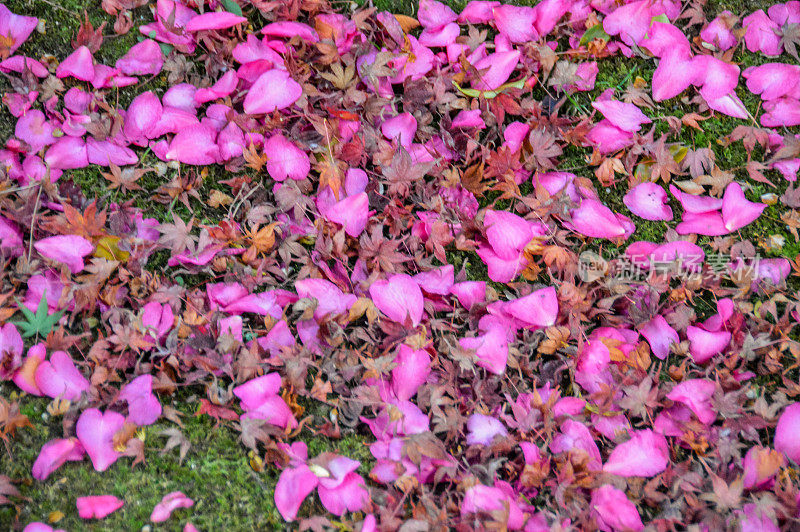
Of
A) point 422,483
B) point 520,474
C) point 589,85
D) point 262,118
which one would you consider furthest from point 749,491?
point 262,118

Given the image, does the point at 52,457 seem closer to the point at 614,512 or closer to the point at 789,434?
the point at 614,512

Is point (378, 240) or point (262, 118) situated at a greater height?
point (262, 118)

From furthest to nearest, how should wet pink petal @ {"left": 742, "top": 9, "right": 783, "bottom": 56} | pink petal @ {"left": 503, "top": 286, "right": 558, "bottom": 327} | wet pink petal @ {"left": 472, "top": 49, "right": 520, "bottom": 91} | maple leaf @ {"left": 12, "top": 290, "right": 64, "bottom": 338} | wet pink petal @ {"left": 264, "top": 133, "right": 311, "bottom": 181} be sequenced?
1. wet pink petal @ {"left": 742, "top": 9, "right": 783, "bottom": 56}
2. wet pink petal @ {"left": 472, "top": 49, "right": 520, "bottom": 91}
3. wet pink petal @ {"left": 264, "top": 133, "right": 311, "bottom": 181}
4. pink petal @ {"left": 503, "top": 286, "right": 558, "bottom": 327}
5. maple leaf @ {"left": 12, "top": 290, "right": 64, "bottom": 338}

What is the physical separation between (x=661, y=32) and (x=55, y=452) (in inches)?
68.0

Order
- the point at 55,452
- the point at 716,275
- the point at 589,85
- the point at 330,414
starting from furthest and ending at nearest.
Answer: the point at 589,85
the point at 716,275
the point at 330,414
the point at 55,452

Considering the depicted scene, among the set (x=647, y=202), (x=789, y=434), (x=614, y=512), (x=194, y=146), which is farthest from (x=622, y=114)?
(x=194, y=146)

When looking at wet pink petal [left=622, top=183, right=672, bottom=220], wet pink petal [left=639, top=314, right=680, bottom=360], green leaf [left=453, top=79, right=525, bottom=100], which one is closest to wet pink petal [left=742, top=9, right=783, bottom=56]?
wet pink petal [left=622, top=183, right=672, bottom=220]

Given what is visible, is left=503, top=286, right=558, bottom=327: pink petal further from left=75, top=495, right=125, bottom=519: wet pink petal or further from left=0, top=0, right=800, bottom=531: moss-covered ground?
left=75, top=495, right=125, bottom=519: wet pink petal

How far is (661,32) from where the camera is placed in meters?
1.62

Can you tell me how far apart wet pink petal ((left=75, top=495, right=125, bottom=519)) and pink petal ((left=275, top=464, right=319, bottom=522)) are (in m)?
0.31

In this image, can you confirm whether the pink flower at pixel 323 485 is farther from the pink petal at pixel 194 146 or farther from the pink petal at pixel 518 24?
the pink petal at pixel 518 24

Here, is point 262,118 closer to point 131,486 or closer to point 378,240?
point 378,240

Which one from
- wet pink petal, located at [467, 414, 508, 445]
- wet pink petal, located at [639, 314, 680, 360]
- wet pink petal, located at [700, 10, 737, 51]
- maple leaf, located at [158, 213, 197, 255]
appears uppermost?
wet pink petal, located at [700, 10, 737, 51]

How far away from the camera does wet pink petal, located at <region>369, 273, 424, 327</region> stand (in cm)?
135
